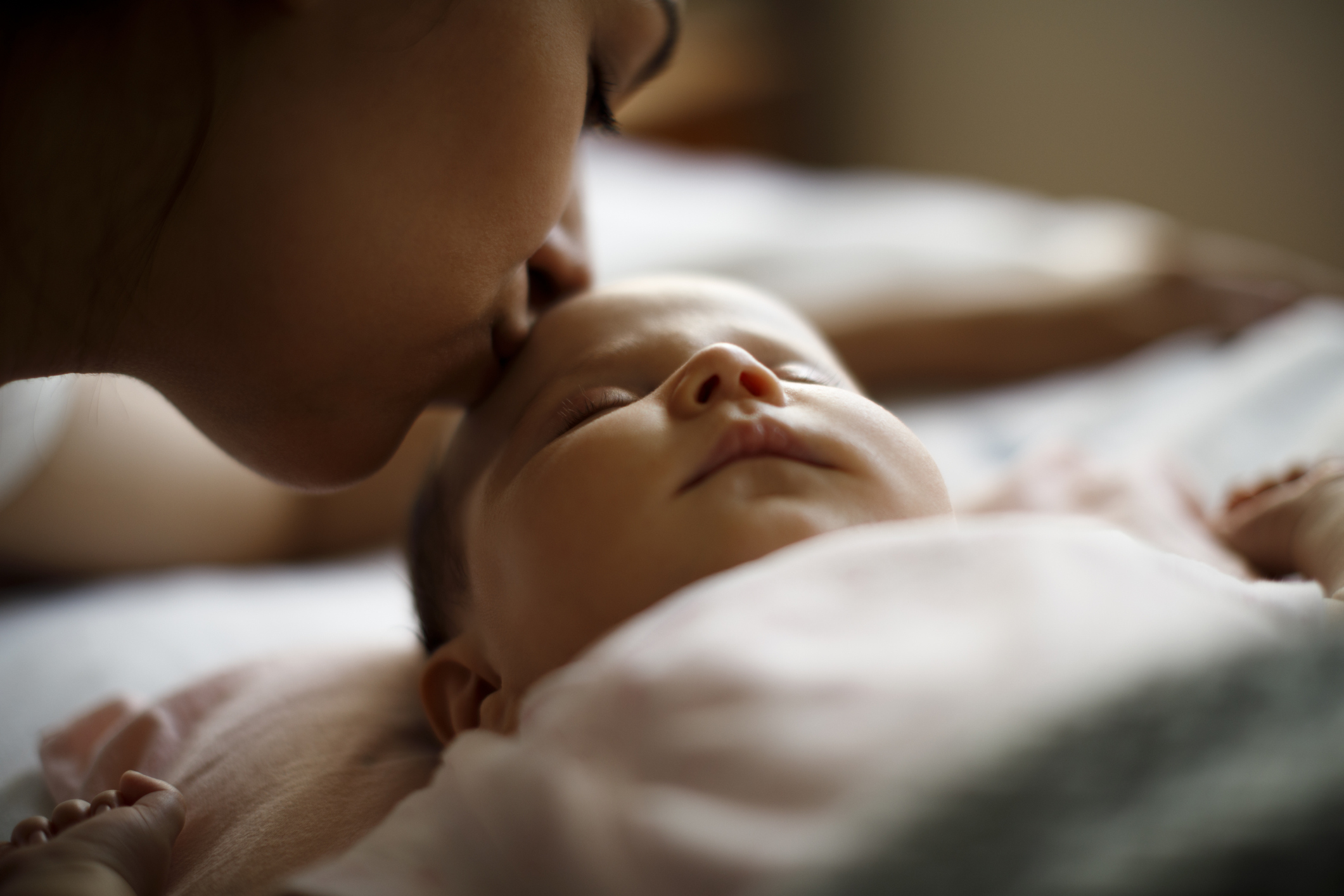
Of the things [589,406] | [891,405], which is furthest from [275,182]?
[891,405]

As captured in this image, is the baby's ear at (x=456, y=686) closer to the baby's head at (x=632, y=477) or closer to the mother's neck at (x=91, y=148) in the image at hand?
the baby's head at (x=632, y=477)

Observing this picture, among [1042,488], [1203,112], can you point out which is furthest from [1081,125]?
[1042,488]

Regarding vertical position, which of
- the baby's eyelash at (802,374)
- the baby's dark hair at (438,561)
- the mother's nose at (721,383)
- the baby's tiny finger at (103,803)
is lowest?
the baby's tiny finger at (103,803)

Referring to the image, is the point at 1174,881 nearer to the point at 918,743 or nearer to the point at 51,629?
the point at 918,743

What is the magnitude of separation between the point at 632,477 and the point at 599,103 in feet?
1.07

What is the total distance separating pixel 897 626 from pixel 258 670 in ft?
2.00

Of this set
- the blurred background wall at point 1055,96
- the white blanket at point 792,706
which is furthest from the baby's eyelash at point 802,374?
the blurred background wall at point 1055,96

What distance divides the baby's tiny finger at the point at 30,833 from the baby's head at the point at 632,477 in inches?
9.3

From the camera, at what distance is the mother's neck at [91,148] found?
1.89 feet

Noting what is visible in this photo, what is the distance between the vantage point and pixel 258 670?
81cm

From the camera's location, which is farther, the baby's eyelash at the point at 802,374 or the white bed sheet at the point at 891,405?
the white bed sheet at the point at 891,405

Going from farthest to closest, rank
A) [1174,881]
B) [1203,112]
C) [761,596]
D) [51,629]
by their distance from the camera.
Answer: [1203,112] → [51,629] → [761,596] → [1174,881]

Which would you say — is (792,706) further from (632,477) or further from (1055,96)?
(1055,96)

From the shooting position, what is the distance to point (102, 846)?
0.52m
